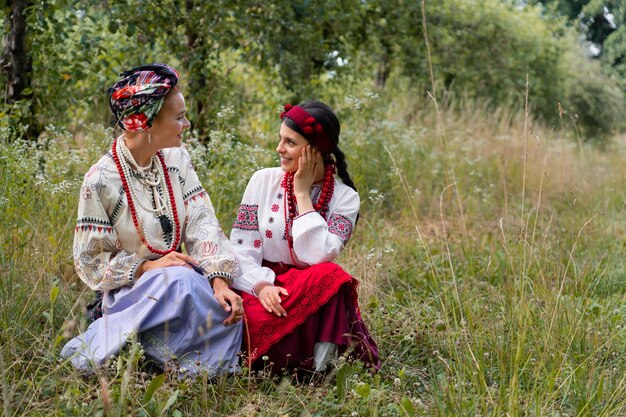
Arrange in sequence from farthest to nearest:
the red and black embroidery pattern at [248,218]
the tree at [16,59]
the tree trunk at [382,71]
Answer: the tree trunk at [382,71] → the tree at [16,59] → the red and black embroidery pattern at [248,218]

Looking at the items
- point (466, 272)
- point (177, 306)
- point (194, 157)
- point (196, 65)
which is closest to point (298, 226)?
point (177, 306)

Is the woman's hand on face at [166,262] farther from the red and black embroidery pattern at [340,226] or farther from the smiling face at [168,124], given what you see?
the red and black embroidery pattern at [340,226]

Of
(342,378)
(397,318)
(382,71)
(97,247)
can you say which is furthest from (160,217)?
(382,71)

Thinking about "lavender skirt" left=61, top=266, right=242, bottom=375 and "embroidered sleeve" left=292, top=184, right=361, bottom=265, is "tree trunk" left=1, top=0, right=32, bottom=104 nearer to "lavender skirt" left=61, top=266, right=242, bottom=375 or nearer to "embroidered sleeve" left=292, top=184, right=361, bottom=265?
"lavender skirt" left=61, top=266, right=242, bottom=375

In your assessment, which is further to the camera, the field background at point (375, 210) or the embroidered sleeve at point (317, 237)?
the embroidered sleeve at point (317, 237)

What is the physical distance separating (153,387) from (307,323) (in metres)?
0.73

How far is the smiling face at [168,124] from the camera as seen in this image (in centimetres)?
323

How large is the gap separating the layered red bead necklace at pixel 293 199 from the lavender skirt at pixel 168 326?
469 mm

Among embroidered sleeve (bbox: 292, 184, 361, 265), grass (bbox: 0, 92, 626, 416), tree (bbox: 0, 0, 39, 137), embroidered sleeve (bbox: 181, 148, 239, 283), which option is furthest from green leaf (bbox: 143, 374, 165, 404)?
tree (bbox: 0, 0, 39, 137)

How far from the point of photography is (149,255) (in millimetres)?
3270

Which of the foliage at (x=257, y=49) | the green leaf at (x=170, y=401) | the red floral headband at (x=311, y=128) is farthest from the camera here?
the foliage at (x=257, y=49)

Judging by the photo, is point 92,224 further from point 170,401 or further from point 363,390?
point 363,390

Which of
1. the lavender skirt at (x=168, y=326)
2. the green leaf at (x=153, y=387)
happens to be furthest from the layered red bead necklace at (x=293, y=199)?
the green leaf at (x=153, y=387)

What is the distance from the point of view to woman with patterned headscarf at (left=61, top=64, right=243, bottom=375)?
122 inches
